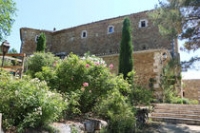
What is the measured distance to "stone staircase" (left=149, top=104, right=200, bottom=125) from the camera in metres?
8.24

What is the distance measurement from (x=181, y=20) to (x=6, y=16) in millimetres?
13262

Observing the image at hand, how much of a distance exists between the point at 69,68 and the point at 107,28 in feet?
60.8

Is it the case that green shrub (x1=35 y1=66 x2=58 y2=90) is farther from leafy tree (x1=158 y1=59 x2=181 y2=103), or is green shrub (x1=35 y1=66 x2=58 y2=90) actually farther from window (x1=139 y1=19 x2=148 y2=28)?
window (x1=139 y1=19 x2=148 y2=28)

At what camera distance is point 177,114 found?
8938 millimetres

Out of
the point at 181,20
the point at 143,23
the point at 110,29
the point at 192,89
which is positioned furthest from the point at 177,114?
the point at 110,29

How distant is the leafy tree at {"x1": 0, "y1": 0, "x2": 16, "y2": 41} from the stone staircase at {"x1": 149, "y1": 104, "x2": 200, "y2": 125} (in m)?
13.4

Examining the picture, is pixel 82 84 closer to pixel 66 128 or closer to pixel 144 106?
pixel 66 128

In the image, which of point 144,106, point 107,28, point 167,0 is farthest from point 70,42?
point 144,106

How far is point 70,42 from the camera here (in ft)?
89.3

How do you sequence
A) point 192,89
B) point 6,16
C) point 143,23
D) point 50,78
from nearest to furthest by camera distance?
point 50,78, point 6,16, point 192,89, point 143,23

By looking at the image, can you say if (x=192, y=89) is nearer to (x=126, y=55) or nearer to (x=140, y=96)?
(x=126, y=55)

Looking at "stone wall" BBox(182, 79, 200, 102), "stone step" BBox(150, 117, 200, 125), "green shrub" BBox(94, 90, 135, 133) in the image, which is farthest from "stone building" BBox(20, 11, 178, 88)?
"green shrub" BBox(94, 90, 135, 133)

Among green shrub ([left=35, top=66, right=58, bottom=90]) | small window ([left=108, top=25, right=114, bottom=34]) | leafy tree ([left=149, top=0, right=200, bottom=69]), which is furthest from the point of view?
small window ([left=108, top=25, right=114, bottom=34])

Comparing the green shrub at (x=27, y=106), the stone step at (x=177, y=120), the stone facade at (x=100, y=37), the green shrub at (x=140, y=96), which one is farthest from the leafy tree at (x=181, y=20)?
the stone facade at (x=100, y=37)
